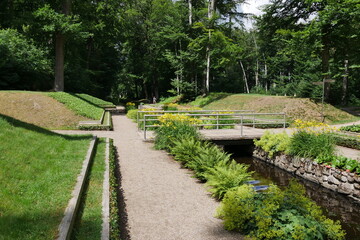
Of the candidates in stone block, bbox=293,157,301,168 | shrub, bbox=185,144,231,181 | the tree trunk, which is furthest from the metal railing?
the tree trunk

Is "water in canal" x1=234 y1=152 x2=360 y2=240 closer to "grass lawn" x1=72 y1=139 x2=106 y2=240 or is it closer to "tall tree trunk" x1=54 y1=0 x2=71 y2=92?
"grass lawn" x1=72 y1=139 x2=106 y2=240

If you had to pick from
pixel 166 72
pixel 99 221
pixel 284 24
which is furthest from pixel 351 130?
pixel 166 72

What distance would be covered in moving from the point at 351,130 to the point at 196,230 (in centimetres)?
1320

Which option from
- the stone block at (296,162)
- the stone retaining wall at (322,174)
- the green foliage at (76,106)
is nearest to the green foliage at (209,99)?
the green foliage at (76,106)

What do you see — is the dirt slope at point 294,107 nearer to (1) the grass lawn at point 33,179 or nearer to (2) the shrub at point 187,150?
(2) the shrub at point 187,150

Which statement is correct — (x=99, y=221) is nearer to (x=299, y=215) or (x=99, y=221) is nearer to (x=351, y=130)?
(x=299, y=215)

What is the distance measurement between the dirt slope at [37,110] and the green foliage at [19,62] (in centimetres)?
506

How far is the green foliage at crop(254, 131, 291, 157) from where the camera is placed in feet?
35.1

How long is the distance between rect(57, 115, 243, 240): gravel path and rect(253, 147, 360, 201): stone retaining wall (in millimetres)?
4345

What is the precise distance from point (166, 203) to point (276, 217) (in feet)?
8.35

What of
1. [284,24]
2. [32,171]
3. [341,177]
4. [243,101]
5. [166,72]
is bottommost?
[341,177]

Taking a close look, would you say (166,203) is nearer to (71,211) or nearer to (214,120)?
(71,211)

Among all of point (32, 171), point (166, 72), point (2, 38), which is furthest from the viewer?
point (166, 72)

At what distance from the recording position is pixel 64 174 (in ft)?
20.7
